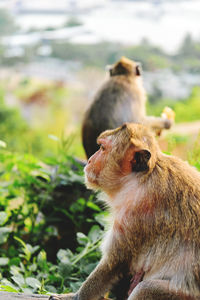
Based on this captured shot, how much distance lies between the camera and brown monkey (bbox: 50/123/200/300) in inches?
60.6

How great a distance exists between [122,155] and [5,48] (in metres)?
9.93

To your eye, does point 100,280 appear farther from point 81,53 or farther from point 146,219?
point 81,53

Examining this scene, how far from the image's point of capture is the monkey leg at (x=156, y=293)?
1521 millimetres

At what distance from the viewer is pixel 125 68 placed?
3914 mm

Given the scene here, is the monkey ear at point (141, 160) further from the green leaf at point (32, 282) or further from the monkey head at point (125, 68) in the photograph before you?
the monkey head at point (125, 68)

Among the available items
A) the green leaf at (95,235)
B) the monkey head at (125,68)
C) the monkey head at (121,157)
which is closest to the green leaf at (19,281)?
the green leaf at (95,235)

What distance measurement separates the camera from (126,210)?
1640mm

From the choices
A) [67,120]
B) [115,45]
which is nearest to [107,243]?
[67,120]

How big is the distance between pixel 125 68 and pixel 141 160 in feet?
7.95

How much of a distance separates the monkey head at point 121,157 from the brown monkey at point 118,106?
5.80ft

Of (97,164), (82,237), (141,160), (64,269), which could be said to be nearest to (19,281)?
(64,269)

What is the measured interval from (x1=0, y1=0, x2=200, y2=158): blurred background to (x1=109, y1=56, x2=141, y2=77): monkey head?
468 cm

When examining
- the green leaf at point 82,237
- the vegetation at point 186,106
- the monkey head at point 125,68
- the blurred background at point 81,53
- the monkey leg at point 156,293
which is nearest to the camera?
the monkey leg at point 156,293

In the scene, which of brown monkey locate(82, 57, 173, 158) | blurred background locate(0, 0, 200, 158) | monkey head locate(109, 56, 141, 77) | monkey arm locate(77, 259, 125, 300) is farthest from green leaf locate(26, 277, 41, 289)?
blurred background locate(0, 0, 200, 158)
